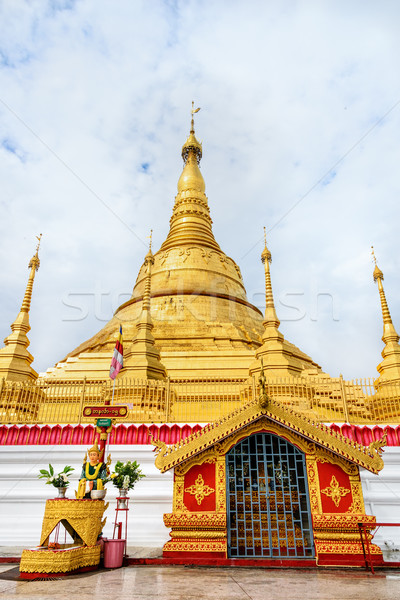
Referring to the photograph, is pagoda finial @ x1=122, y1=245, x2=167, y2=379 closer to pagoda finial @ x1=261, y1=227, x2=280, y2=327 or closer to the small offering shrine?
pagoda finial @ x1=261, y1=227, x2=280, y2=327

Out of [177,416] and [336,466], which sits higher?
[177,416]

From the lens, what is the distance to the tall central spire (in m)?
24.1

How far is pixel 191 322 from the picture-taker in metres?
18.4

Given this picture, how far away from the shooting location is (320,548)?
5.68 meters

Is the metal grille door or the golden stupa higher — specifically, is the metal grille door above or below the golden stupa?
below

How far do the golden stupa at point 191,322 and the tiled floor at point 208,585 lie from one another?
8.10 meters

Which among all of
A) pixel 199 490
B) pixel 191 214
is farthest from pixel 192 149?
pixel 199 490

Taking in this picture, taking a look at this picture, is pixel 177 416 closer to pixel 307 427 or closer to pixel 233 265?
pixel 307 427

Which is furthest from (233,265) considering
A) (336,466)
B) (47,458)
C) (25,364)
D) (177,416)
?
(336,466)

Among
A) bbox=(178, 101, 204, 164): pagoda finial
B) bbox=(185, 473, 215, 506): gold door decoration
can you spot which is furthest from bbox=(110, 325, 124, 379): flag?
bbox=(178, 101, 204, 164): pagoda finial

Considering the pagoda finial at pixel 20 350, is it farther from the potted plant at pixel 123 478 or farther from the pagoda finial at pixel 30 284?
the potted plant at pixel 123 478

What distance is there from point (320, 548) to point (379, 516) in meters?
2.79

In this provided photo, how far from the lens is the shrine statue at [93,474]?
545 cm

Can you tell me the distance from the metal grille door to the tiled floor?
915 millimetres
